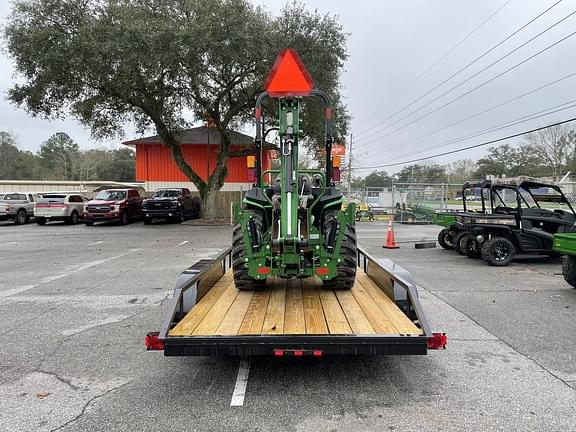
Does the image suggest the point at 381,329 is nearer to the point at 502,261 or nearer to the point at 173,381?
the point at 173,381

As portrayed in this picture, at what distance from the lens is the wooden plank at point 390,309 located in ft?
12.0

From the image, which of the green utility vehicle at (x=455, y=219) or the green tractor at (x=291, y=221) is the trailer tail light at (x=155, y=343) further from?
the green utility vehicle at (x=455, y=219)

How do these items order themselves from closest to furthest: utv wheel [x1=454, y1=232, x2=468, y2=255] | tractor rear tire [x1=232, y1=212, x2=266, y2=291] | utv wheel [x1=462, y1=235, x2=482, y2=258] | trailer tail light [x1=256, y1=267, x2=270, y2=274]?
trailer tail light [x1=256, y1=267, x2=270, y2=274]
tractor rear tire [x1=232, y1=212, x2=266, y2=291]
utv wheel [x1=462, y1=235, x2=482, y2=258]
utv wheel [x1=454, y1=232, x2=468, y2=255]

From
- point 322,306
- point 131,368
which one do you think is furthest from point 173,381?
point 322,306

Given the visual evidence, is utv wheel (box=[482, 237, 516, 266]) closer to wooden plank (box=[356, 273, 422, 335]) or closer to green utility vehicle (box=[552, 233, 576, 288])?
green utility vehicle (box=[552, 233, 576, 288])

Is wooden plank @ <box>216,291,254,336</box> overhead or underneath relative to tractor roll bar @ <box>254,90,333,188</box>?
underneath

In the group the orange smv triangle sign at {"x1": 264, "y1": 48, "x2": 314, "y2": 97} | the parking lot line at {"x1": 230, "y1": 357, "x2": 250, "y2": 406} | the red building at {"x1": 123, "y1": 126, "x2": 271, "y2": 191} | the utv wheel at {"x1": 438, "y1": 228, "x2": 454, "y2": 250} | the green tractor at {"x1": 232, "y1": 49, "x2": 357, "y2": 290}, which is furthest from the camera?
the red building at {"x1": 123, "y1": 126, "x2": 271, "y2": 191}

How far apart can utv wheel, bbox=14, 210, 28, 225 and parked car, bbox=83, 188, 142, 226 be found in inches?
161

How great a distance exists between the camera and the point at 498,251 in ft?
33.0

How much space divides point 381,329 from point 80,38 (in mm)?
17452

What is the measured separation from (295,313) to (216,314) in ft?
2.49

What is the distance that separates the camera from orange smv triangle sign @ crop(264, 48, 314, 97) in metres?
4.07

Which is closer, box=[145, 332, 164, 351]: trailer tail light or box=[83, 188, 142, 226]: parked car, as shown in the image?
box=[145, 332, 164, 351]: trailer tail light

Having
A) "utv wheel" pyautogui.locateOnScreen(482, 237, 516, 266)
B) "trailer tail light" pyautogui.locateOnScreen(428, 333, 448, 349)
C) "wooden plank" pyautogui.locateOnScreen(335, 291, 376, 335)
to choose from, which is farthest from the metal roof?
"trailer tail light" pyautogui.locateOnScreen(428, 333, 448, 349)
